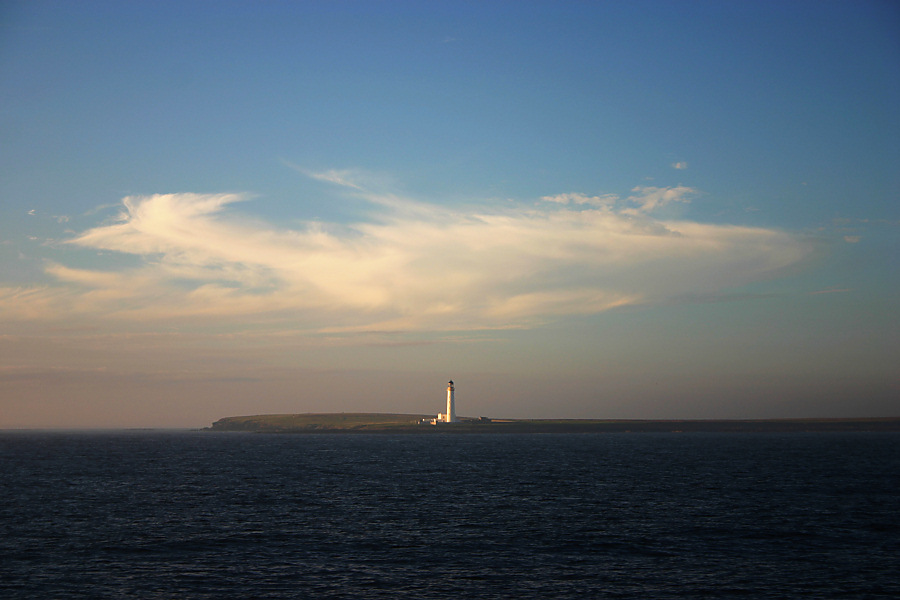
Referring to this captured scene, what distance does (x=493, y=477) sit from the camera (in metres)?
85.1

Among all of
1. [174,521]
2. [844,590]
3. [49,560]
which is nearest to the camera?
[844,590]

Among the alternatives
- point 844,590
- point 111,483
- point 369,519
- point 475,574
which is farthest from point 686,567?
point 111,483

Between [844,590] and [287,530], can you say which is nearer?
[844,590]

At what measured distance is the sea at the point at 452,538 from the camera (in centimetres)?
3281

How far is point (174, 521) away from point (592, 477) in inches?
2075

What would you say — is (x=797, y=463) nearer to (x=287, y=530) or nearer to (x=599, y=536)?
(x=599, y=536)

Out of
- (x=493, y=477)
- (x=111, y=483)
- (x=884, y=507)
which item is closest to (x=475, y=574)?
(x=884, y=507)

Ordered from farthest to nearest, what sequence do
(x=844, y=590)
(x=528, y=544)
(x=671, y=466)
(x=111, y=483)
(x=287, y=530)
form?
(x=671, y=466) → (x=111, y=483) → (x=287, y=530) → (x=528, y=544) → (x=844, y=590)

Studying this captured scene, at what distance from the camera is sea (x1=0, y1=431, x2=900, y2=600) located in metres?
32.8

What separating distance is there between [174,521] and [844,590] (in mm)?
45174

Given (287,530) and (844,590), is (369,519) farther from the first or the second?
(844,590)

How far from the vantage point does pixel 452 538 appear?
43906 millimetres

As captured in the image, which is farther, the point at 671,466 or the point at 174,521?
the point at 671,466

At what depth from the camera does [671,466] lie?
104125 millimetres
